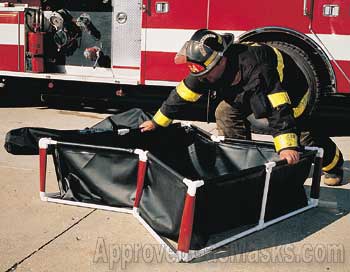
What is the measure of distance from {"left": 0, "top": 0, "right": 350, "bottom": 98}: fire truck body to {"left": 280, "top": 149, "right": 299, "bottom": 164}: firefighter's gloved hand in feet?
8.31

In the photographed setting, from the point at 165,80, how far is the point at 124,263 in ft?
12.2

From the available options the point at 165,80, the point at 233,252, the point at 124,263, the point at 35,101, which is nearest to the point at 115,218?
the point at 124,263

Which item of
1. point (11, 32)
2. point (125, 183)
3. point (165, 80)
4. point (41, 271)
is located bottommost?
point (41, 271)

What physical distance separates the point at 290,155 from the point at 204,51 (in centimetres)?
90

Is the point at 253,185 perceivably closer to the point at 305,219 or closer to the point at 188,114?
the point at 305,219

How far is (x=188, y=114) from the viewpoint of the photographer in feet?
23.7

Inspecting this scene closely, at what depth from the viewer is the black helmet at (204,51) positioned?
3.10 m

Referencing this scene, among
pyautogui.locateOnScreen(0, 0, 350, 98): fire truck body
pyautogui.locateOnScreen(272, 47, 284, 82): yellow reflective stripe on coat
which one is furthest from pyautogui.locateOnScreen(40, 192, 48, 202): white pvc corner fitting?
pyautogui.locateOnScreen(0, 0, 350, 98): fire truck body

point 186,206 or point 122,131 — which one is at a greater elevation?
point 122,131

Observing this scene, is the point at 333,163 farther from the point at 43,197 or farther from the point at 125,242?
the point at 43,197

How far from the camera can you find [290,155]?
3211mm

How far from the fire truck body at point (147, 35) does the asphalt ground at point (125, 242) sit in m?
2.23

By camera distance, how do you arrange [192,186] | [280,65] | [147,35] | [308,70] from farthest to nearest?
1. [147,35]
2. [308,70]
3. [280,65]
4. [192,186]

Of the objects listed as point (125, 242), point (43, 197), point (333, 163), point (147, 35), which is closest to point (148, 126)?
point (43, 197)
